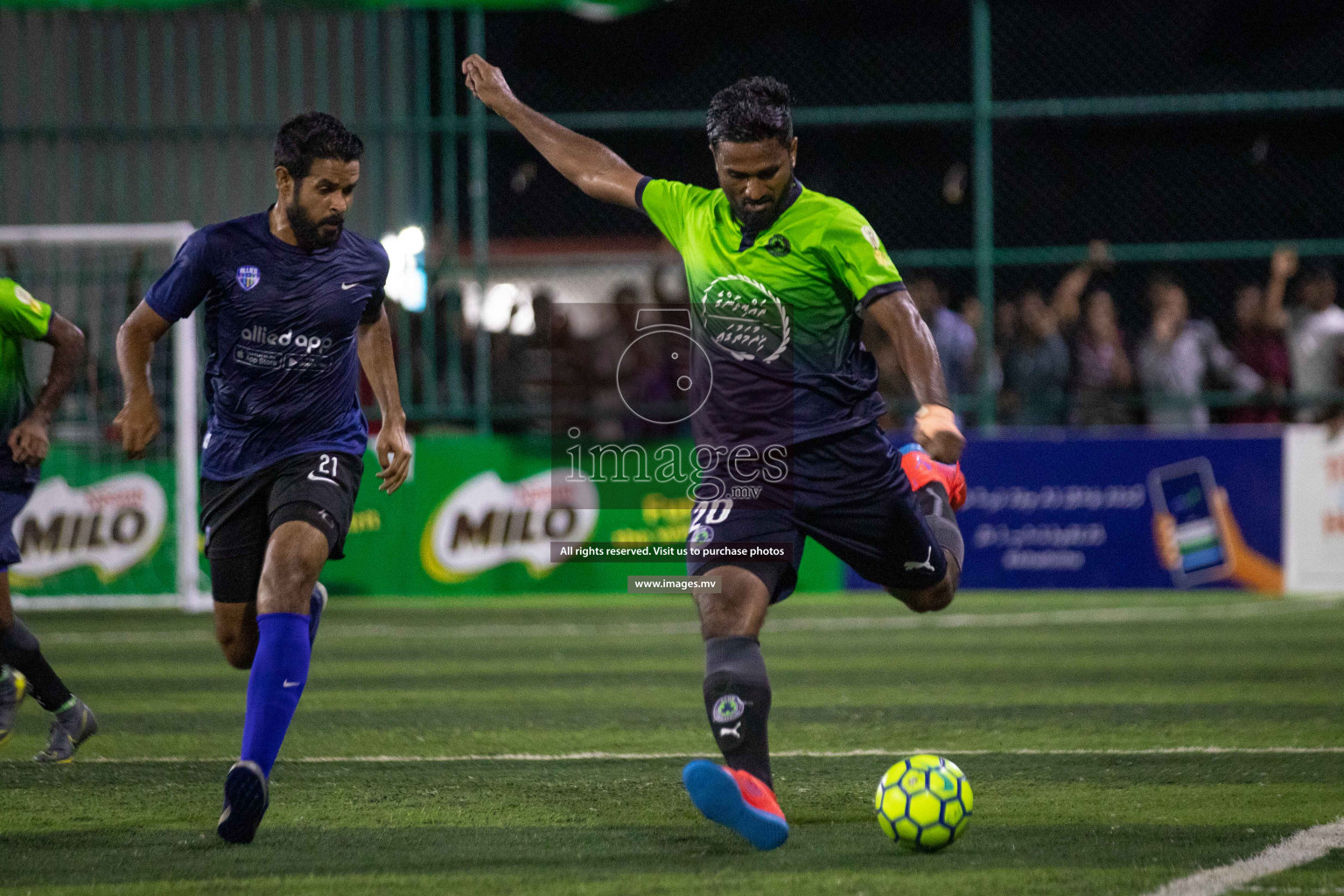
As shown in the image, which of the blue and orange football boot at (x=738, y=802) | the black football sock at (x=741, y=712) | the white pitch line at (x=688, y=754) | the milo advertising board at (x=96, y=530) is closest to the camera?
the blue and orange football boot at (x=738, y=802)

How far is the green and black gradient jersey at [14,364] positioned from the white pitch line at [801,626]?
14.9 ft

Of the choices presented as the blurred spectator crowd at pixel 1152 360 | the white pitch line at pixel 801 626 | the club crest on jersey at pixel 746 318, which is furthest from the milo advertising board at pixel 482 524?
the club crest on jersey at pixel 746 318

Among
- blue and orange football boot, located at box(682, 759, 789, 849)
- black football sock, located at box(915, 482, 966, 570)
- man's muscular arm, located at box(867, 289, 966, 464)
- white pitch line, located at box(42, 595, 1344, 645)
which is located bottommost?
white pitch line, located at box(42, 595, 1344, 645)

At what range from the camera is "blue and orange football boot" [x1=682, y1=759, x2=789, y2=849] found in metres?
4.25

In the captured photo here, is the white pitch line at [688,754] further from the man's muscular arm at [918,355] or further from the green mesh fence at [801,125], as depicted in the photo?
the green mesh fence at [801,125]

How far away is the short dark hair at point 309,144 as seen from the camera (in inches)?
203

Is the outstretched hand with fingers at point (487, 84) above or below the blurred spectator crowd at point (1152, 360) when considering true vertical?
above

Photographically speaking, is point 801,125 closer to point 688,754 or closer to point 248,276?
point 688,754

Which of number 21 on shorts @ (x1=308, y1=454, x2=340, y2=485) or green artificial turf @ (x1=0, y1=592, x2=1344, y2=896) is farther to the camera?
number 21 on shorts @ (x1=308, y1=454, x2=340, y2=485)

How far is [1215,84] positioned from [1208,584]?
7.68 m

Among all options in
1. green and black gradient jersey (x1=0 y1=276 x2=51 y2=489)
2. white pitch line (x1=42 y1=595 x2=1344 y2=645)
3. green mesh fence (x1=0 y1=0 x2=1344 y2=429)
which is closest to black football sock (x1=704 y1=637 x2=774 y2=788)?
green and black gradient jersey (x1=0 y1=276 x2=51 y2=489)

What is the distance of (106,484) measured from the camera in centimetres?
1286

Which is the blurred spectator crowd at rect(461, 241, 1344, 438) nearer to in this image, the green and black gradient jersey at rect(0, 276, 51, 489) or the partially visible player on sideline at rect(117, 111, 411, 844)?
the green and black gradient jersey at rect(0, 276, 51, 489)

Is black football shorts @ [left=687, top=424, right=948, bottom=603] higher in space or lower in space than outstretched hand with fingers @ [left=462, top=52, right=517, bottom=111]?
lower
